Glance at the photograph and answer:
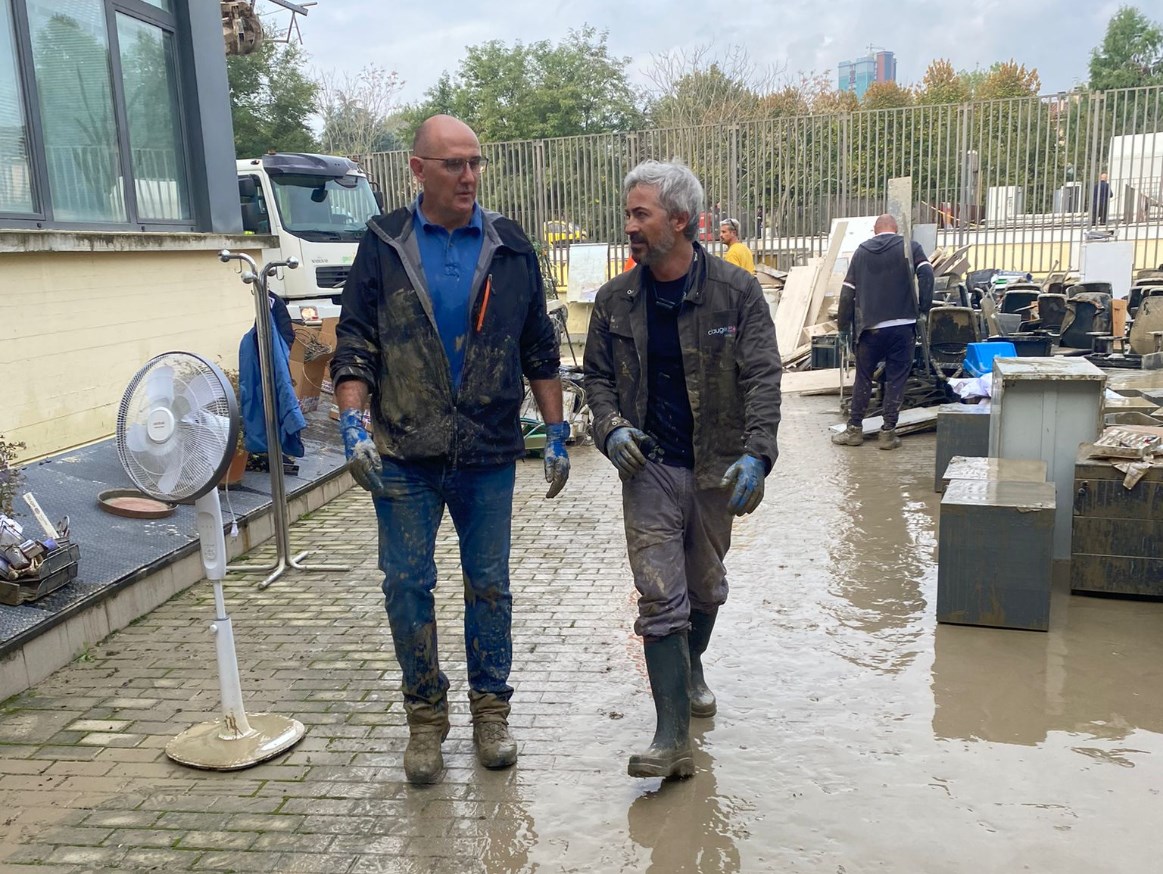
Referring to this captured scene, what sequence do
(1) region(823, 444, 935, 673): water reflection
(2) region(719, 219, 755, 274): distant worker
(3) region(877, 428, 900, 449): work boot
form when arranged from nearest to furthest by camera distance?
(1) region(823, 444, 935, 673): water reflection
(3) region(877, 428, 900, 449): work boot
(2) region(719, 219, 755, 274): distant worker

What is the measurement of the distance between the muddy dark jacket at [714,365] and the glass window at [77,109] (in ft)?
17.8

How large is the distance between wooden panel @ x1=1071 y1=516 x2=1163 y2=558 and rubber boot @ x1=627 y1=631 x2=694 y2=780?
2674 mm

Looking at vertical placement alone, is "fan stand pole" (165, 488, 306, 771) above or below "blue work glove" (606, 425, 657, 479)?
below

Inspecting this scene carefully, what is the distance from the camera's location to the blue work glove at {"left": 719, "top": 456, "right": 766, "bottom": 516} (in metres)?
3.27

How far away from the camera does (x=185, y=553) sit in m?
5.66

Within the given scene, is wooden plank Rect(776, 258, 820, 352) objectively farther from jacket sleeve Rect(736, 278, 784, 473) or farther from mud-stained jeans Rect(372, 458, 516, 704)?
mud-stained jeans Rect(372, 458, 516, 704)

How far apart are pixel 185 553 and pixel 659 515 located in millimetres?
3423

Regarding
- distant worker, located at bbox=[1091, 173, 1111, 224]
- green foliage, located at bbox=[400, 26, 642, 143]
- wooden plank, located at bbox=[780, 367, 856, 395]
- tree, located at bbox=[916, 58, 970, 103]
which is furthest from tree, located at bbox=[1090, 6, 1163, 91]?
wooden plank, located at bbox=[780, 367, 856, 395]


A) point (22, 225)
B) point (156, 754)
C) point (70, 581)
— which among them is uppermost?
point (22, 225)

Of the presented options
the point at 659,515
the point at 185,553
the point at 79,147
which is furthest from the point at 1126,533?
the point at 79,147

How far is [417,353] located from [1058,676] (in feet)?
9.67

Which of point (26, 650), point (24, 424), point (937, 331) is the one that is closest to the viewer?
point (26, 650)

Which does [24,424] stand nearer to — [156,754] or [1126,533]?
[156,754]

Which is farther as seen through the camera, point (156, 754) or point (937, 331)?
point (937, 331)
